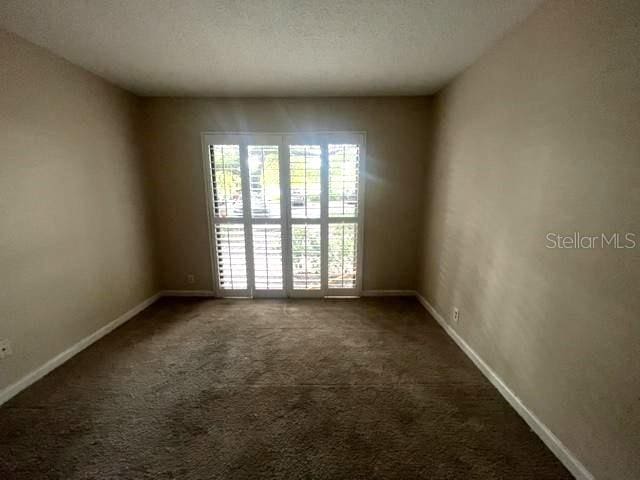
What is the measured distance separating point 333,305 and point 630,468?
230 cm

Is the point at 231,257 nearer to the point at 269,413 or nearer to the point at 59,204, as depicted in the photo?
the point at 59,204

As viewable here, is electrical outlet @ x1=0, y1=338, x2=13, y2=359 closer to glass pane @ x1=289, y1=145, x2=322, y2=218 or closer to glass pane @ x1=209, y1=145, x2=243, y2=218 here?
glass pane @ x1=209, y1=145, x2=243, y2=218

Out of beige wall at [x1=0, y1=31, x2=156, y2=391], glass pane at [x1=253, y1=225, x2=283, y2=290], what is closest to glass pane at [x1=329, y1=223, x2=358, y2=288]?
glass pane at [x1=253, y1=225, x2=283, y2=290]

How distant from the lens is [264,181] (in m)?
2.93

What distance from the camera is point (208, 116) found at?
2850 millimetres

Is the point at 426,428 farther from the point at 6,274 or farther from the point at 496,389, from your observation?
the point at 6,274

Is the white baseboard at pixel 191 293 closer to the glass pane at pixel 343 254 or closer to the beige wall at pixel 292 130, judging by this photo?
the beige wall at pixel 292 130

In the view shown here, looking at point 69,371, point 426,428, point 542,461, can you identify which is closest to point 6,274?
point 69,371

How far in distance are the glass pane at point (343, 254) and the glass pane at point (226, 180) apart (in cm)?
119

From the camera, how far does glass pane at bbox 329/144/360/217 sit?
290cm

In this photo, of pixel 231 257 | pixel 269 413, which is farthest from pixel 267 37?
pixel 269 413

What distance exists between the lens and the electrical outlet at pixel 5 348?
1.61 m

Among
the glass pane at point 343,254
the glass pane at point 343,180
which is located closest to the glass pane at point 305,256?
the glass pane at point 343,254

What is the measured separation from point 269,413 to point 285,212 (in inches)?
80.0
